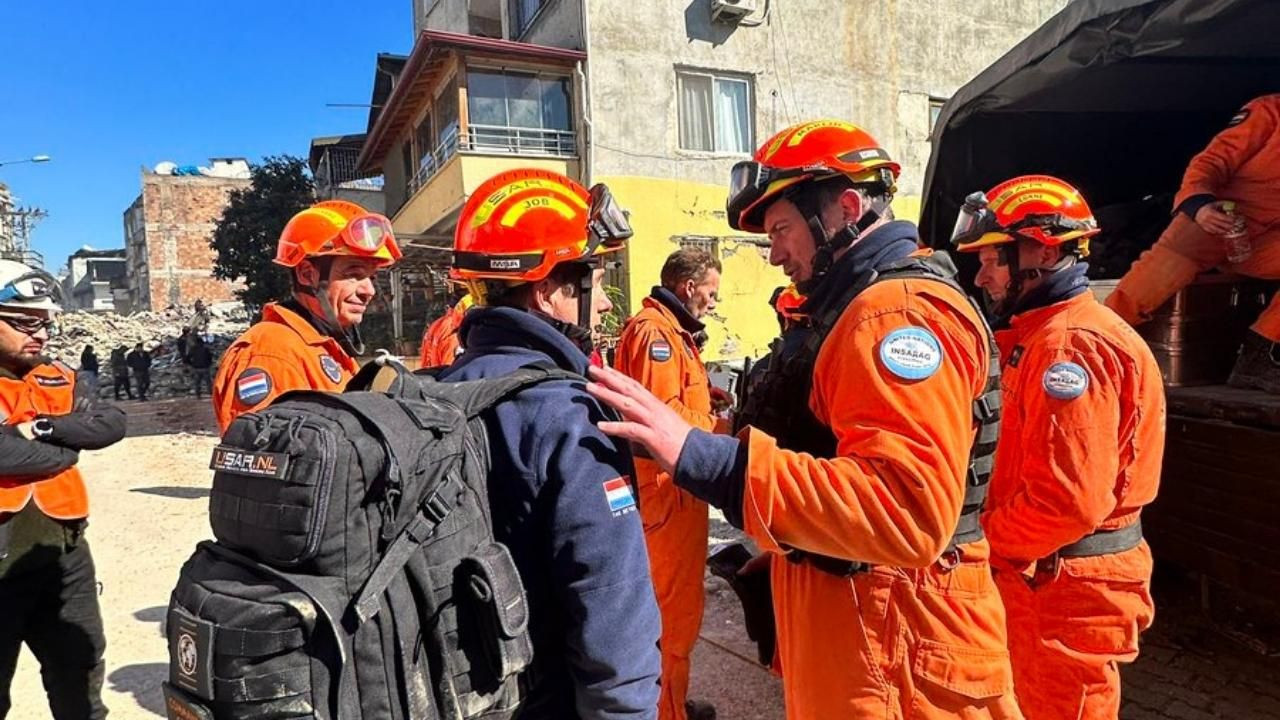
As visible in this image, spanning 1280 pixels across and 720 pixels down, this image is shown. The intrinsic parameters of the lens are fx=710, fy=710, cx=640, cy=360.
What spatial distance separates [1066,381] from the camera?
8.06 feet

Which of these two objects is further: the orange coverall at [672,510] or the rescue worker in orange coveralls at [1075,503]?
the orange coverall at [672,510]

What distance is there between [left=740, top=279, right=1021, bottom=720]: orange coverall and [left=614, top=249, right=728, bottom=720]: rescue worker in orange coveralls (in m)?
1.33

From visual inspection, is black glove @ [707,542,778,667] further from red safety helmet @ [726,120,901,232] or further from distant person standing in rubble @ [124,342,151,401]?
distant person standing in rubble @ [124,342,151,401]

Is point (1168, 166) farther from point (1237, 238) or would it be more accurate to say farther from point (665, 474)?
point (665, 474)

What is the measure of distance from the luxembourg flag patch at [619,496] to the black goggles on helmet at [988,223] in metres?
2.33

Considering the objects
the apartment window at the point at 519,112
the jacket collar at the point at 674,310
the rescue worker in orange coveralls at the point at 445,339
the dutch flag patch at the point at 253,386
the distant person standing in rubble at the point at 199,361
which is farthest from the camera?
the distant person standing in rubble at the point at 199,361

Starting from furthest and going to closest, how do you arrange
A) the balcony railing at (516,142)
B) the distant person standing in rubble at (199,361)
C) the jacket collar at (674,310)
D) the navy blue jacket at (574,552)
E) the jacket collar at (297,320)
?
the distant person standing in rubble at (199,361) < the balcony railing at (516,142) < the jacket collar at (674,310) < the jacket collar at (297,320) < the navy blue jacket at (574,552)

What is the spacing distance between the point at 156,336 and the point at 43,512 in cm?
3885

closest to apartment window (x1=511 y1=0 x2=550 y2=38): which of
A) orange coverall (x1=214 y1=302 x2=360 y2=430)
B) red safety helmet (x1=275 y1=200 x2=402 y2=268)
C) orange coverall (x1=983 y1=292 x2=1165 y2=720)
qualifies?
red safety helmet (x1=275 y1=200 x2=402 y2=268)

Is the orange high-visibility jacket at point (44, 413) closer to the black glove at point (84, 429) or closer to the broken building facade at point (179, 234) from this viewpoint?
the black glove at point (84, 429)

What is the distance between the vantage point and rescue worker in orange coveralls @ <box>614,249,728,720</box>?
3344mm

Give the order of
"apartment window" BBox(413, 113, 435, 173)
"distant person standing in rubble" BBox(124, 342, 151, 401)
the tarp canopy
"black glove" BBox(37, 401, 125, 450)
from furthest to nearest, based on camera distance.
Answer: "distant person standing in rubble" BBox(124, 342, 151, 401) < "apartment window" BBox(413, 113, 435, 173) < the tarp canopy < "black glove" BBox(37, 401, 125, 450)

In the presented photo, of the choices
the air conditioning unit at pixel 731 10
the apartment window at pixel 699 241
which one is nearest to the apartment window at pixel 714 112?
the air conditioning unit at pixel 731 10

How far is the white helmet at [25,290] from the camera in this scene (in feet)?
10.2
